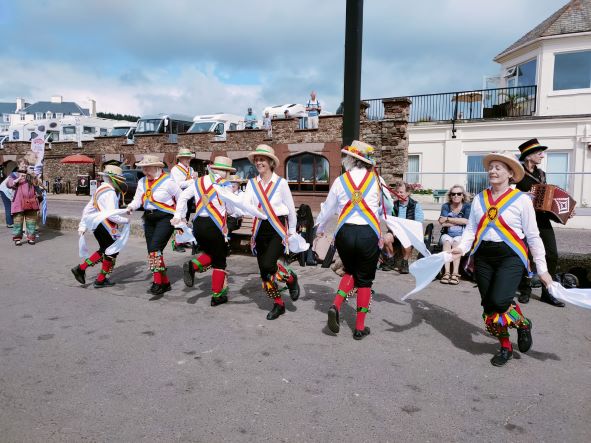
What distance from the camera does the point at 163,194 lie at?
5.98 m

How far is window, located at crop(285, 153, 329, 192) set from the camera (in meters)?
22.2

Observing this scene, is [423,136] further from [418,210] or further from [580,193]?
[418,210]

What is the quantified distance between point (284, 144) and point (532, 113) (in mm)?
10917

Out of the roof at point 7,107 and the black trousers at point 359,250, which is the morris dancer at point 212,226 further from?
the roof at point 7,107

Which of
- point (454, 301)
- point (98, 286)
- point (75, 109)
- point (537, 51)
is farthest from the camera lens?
point (75, 109)

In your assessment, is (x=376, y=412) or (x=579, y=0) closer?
(x=376, y=412)

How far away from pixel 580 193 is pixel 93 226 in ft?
43.3

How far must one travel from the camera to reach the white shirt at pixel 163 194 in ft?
19.6

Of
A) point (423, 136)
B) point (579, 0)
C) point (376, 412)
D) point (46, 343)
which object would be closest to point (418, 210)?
point (376, 412)

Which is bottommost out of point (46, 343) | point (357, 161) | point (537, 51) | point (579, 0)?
point (46, 343)

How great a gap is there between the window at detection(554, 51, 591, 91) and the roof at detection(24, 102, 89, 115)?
75.8 m

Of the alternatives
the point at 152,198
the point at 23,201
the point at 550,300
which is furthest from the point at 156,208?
the point at 23,201

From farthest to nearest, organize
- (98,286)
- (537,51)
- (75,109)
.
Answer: (75,109) → (537,51) → (98,286)

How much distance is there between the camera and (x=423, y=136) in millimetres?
20453
